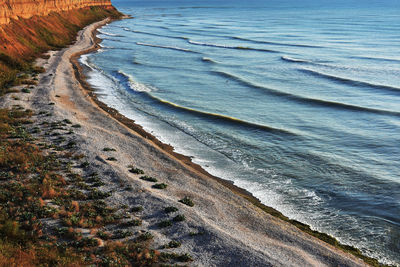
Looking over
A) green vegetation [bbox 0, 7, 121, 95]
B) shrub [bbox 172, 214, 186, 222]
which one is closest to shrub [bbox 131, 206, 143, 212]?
shrub [bbox 172, 214, 186, 222]

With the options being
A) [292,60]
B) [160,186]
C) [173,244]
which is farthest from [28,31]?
[173,244]

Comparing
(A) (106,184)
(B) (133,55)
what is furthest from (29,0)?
(A) (106,184)

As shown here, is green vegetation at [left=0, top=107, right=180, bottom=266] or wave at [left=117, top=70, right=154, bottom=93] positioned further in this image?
wave at [left=117, top=70, right=154, bottom=93]

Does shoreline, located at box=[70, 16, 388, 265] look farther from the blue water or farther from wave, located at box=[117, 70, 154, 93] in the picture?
wave, located at box=[117, 70, 154, 93]

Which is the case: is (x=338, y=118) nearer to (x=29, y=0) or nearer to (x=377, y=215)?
(x=377, y=215)

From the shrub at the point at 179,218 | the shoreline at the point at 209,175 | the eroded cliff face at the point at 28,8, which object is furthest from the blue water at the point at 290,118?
the eroded cliff face at the point at 28,8

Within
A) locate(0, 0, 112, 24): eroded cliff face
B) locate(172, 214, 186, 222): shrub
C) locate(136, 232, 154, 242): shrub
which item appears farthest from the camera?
locate(0, 0, 112, 24): eroded cliff face

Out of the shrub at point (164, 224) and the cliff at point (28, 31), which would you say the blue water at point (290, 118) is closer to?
the shrub at point (164, 224)
